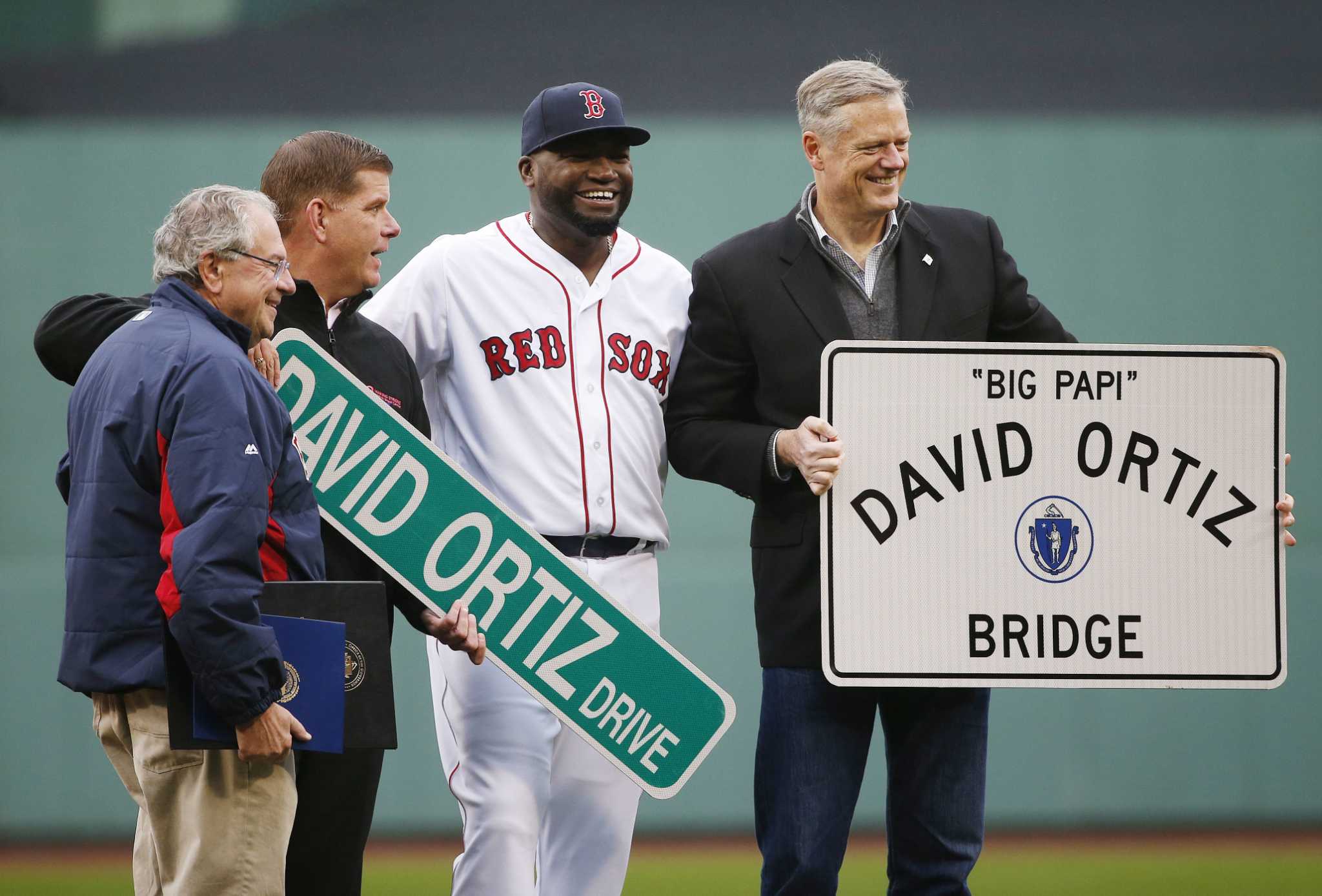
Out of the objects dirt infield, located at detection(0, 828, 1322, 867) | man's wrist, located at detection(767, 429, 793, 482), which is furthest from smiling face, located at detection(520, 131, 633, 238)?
dirt infield, located at detection(0, 828, 1322, 867)

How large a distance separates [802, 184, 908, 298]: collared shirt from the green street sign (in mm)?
733

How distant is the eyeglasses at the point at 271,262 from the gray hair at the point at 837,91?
0.97 m

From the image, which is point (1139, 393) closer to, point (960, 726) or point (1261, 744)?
point (960, 726)

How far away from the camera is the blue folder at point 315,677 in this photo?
215 centimetres

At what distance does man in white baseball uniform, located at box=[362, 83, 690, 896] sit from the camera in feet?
8.95

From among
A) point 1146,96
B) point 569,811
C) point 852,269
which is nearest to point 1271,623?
point 852,269

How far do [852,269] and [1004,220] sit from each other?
3.34 meters

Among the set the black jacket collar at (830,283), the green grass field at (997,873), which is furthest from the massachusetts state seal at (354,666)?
the green grass field at (997,873)

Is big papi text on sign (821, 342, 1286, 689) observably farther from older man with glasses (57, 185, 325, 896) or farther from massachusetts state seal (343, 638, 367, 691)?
older man with glasses (57, 185, 325, 896)

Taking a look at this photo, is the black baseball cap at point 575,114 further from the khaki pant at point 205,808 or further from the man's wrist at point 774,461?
the khaki pant at point 205,808

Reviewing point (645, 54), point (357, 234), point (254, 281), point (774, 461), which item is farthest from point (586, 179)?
point (645, 54)

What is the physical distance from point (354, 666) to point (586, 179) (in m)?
1.07

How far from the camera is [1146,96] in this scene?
5750 millimetres

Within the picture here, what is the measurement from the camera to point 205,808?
208cm
